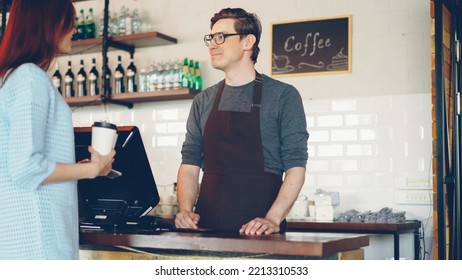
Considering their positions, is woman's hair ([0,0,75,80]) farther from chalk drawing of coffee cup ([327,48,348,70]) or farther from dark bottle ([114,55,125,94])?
dark bottle ([114,55,125,94])

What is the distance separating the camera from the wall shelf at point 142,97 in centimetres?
477

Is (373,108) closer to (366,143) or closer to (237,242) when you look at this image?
(366,143)

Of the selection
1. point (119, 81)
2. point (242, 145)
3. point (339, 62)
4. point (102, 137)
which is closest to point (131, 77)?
point (119, 81)

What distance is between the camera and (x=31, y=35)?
65.7 inches

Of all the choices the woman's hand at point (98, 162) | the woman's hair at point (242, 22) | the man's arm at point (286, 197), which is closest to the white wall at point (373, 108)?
the woman's hair at point (242, 22)

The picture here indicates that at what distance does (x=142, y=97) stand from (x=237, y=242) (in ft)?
10.7

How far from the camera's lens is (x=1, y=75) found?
1656 millimetres

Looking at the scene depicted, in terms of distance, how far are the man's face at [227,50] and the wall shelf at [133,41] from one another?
2382 millimetres

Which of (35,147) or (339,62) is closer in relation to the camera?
(35,147)

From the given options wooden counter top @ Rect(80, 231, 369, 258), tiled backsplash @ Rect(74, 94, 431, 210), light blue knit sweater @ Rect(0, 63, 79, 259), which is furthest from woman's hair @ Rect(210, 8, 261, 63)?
tiled backsplash @ Rect(74, 94, 431, 210)

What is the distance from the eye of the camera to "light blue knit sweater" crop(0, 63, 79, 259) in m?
1.58

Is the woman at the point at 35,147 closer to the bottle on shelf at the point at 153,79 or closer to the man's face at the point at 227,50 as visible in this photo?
the man's face at the point at 227,50

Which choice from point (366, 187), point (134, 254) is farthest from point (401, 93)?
point (134, 254)
